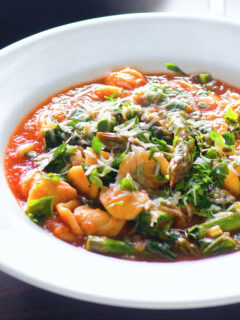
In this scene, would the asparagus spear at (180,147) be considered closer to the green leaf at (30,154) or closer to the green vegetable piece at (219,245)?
the green vegetable piece at (219,245)

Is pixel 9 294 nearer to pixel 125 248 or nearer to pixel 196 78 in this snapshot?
pixel 125 248

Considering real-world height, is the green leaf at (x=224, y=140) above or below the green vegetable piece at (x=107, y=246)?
above

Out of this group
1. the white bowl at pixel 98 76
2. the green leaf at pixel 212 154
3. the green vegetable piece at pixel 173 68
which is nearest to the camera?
the white bowl at pixel 98 76

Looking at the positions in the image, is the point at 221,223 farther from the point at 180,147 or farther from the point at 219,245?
the point at 180,147

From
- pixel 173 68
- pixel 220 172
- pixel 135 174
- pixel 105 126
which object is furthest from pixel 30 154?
Result: pixel 173 68

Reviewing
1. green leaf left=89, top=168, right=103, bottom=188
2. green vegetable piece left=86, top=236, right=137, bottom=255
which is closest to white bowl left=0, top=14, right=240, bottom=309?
green vegetable piece left=86, top=236, right=137, bottom=255

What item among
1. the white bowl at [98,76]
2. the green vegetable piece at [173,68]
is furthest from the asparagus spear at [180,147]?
the green vegetable piece at [173,68]
